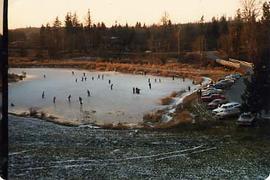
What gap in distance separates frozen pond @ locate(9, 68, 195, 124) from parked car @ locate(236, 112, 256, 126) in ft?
1.18

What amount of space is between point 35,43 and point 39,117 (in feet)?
1.43

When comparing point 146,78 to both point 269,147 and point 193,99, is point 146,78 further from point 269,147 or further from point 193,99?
point 269,147

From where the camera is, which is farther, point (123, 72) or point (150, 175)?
point (123, 72)

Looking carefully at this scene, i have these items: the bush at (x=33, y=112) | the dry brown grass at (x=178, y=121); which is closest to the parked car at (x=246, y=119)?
the dry brown grass at (x=178, y=121)

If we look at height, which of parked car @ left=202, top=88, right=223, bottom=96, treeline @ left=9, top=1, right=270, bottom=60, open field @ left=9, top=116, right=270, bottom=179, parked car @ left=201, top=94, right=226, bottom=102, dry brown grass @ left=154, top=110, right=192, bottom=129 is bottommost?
open field @ left=9, top=116, right=270, bottom=179

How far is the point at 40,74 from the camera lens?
9.08 ft

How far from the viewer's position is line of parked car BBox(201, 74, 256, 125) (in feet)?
8.84

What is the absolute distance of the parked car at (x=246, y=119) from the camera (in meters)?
2.66

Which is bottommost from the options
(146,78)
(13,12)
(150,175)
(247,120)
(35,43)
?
(150,175)

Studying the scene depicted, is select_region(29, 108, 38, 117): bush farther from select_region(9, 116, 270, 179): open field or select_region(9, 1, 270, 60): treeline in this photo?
select_region(9, 1, 270, 60): treeline

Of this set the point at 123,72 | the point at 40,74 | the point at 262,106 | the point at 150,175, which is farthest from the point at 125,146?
the point at 262,106

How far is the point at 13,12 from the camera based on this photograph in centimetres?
255

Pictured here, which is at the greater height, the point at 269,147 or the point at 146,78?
the point at 146,78

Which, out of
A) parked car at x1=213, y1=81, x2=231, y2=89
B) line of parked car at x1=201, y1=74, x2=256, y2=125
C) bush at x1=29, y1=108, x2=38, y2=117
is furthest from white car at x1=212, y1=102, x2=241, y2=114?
bush at x1=29, y1=108, x2=38, y2=117
